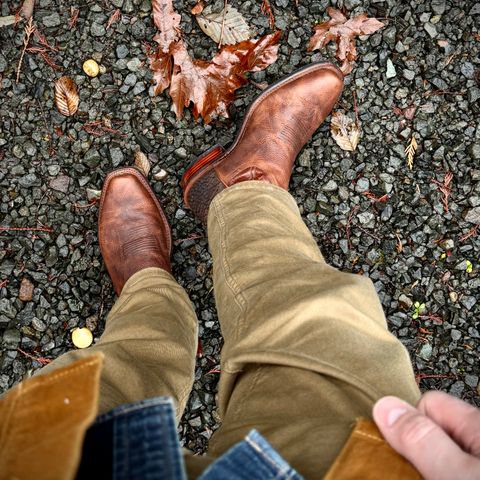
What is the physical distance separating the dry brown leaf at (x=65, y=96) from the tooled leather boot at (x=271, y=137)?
2.00ft

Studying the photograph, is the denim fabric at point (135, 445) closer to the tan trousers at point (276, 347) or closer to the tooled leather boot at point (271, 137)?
the tan trousers at point (276, 347)

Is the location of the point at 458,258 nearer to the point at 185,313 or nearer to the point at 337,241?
the point at 337,241

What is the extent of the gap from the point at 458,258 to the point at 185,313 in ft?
4.02

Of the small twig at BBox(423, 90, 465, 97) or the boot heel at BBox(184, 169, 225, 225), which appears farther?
the small twig at BBox(423, 90, 465, 97)

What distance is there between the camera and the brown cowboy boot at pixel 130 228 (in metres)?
2.32

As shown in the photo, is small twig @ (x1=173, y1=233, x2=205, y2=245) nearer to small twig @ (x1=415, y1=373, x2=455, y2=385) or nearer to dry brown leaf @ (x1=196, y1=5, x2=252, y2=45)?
dry brown leaf @ (x1=196, y1=5, x2=252, y2=45)

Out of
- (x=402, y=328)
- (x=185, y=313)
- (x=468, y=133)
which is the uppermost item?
(x=468, y=133)

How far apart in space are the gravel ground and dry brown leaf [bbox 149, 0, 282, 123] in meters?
0.05

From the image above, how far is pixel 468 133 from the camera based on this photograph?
240 cm

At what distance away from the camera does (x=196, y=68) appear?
2359 millimetres

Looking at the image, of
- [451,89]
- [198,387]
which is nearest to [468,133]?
[451,89]

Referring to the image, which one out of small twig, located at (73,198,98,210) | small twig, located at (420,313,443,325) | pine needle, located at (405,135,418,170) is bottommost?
small twig, located at (420,313,443,325)

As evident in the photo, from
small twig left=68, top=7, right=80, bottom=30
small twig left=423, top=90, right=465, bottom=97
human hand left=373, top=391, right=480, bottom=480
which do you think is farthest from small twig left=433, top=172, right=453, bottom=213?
small twig left=68, top=7, right=80, bottom=30

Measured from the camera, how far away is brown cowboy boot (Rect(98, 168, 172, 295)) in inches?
91.3
